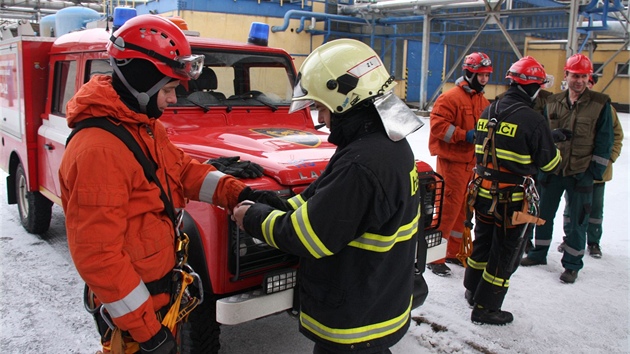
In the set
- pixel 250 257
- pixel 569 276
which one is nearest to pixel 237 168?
pixel 250 257

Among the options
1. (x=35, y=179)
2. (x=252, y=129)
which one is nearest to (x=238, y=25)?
(x=35, y=179)

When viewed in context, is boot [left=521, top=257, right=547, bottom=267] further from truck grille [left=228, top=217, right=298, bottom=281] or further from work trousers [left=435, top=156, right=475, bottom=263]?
truck grille [left=228, top=217, right=298, bottom=281]

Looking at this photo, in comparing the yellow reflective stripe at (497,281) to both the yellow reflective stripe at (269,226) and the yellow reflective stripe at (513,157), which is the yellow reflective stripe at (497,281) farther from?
the yellow reflective stripe at (269,226)

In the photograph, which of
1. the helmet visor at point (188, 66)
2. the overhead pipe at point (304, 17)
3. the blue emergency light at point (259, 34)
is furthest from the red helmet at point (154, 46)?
the overhead pipe at point (304, 17)

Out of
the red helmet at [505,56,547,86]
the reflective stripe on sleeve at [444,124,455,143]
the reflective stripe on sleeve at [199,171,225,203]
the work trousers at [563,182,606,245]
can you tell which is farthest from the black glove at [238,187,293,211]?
the work trousers at [563,182,606,245]

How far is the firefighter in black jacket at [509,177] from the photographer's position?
3.72 meters

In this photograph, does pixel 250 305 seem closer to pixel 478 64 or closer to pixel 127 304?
pixel 127 304

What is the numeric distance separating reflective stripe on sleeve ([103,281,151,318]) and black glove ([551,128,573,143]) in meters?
3.64

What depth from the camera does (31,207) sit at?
17.7 feet

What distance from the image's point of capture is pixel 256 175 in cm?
275

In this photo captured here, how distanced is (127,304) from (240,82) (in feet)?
8.93

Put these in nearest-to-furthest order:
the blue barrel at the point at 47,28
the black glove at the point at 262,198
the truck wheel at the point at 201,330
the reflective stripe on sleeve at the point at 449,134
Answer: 1. the black glove at the point at 262,198
2. the truck wheel at the point at 201,330
3. the reflective stripe on sleeve at the point at 449,134
4. the blue barrel at the point at 47,28

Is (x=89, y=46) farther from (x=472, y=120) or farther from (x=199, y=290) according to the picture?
(x=472, y=120)

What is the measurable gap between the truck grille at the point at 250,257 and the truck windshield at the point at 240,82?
5.03ft
